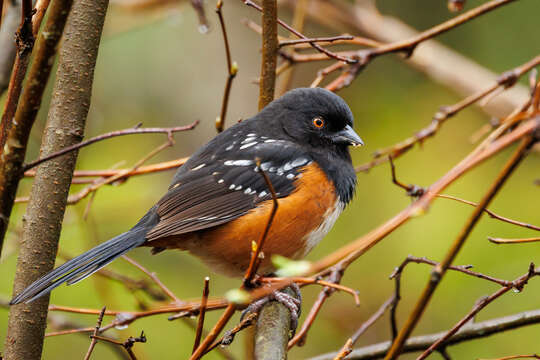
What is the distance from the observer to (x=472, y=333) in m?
1.97

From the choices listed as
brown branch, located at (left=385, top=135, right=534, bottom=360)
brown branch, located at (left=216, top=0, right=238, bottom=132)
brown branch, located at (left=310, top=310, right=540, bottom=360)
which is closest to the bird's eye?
brown branch, located at (left=216, top=0, right=238, bottom=132)

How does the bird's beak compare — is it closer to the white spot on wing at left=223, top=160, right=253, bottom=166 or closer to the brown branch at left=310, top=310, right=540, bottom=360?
the white spot on wing at left=223, top=160, right=253, bottom=166

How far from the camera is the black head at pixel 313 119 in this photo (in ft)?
8.37

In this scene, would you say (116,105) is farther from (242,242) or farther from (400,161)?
(242,242)

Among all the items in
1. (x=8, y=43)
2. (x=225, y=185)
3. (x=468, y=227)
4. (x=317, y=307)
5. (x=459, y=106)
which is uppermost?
(x=8, y=43)

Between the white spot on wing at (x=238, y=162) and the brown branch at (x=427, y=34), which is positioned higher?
the brown branch at (x=427, y=34)

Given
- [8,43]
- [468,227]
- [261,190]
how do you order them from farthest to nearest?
[261,190]
[8,43]
[468,227]

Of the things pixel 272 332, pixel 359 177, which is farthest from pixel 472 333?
pixel 359 177

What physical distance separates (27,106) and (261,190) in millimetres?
1334

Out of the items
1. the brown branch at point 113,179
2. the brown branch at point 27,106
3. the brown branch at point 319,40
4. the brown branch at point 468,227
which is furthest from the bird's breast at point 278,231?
the brown branch at point 468,227

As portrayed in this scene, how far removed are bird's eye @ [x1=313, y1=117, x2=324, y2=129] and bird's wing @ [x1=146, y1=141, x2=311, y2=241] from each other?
130mm

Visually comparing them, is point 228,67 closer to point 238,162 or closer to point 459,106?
point 238,162

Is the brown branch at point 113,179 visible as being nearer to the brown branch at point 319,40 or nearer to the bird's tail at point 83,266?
the bird's tail at point 83,266

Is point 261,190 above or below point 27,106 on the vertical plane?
above
